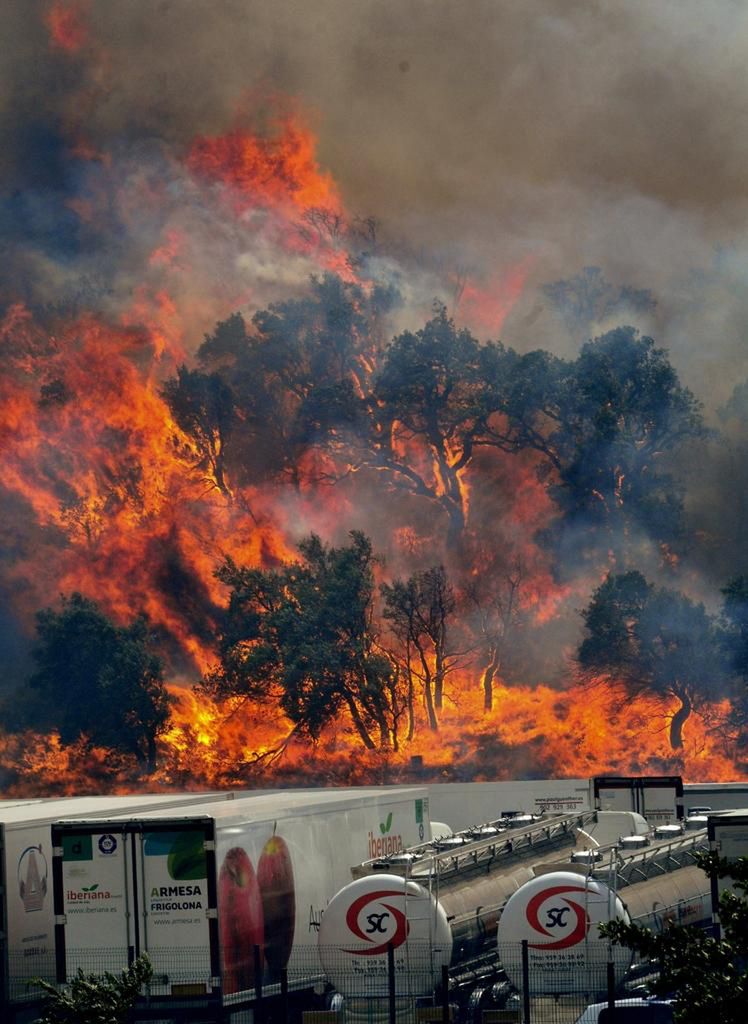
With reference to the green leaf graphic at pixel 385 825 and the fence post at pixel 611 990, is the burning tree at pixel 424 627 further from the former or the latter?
the fence post at pixel 611 990

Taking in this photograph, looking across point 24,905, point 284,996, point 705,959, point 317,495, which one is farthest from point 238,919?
point 317,495

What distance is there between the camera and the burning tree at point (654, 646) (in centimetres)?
5944

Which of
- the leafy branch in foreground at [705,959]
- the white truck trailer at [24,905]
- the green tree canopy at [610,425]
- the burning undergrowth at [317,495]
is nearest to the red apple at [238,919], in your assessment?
the white truck trailer at [24,905]

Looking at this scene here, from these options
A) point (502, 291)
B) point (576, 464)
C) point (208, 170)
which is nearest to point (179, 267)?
point (208, 170)

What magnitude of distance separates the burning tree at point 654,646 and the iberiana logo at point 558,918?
40857 millimetres

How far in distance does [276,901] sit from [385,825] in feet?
19.0

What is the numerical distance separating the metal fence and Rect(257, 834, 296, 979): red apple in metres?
0.34

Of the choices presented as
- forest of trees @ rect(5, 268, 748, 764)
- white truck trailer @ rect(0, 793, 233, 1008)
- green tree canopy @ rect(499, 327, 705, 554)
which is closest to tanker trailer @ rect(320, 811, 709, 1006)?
white truck trailer @ rect(0, 793, 233, 1008)

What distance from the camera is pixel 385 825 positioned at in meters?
26.5

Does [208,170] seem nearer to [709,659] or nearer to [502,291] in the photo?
[502,291]

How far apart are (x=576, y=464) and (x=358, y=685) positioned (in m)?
12.7

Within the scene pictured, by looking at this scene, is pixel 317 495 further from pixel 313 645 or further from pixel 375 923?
pixel 375 923

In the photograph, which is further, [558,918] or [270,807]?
[270,807]

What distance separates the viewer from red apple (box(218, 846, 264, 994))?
64.4 ft
